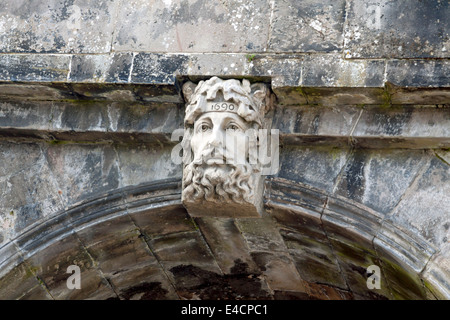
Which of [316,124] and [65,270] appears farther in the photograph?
[65,270]

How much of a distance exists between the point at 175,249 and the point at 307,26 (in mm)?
1558

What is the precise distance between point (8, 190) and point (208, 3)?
1595 millimetres

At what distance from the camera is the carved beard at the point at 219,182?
4703mm

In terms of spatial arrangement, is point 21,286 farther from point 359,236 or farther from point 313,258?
point 359,236

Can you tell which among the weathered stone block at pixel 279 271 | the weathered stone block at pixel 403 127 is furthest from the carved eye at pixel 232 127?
the weathered stone block at pixel 279 271

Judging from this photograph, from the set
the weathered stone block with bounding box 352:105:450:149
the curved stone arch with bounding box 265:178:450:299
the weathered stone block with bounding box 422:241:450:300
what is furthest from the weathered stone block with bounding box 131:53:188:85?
the weathered stone block with bounding box 422:241:450:300

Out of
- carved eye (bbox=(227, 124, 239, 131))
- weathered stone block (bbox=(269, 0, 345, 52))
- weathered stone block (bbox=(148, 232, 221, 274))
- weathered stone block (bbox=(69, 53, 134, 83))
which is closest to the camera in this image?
carved eye (bbox=(227, 124, 239, 131))

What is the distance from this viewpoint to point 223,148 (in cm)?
471

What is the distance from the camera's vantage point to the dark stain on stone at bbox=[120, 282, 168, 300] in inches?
227

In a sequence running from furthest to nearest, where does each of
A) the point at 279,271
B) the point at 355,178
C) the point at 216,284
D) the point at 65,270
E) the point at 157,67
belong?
the point at 216,284
the point at 279,271
the point at 65,270
the point at 157,67
the point at 355,178

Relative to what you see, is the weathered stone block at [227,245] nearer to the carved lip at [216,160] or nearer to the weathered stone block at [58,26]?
the carved lip at [216,160]

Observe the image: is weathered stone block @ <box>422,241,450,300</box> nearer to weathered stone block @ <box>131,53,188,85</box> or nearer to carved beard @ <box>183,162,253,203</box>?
carved beard @ <box>183,162,253,203</box>

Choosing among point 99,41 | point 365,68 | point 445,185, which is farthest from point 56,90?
point 445,185

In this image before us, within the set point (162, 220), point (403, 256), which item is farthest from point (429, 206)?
point (162, 220)
